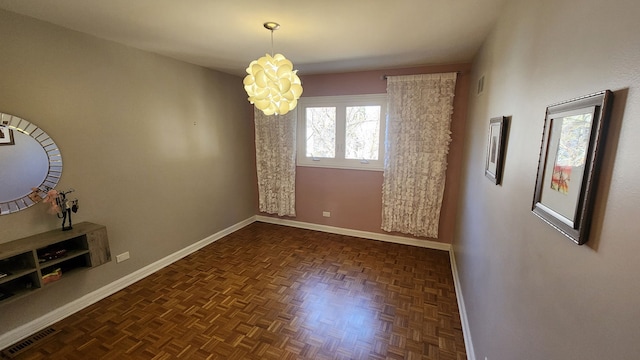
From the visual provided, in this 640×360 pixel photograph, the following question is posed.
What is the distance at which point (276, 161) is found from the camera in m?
4.33

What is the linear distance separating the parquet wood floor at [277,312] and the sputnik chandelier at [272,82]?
6.02 ft

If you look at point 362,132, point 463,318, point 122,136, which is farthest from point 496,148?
point 122,136

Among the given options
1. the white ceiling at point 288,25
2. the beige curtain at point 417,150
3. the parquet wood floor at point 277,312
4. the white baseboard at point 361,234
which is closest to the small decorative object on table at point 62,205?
the parquet wood floor at point 277,312

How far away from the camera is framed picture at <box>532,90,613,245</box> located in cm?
66

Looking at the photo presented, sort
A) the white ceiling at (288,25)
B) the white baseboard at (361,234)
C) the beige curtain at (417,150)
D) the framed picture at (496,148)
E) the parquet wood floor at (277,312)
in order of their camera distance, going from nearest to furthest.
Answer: the framed picture at (496,148) < the white ceiling at (288,25) < the parquet wood floor at (277,312) < the beige curtain at (417,150) < the white baseboard at (361,234)

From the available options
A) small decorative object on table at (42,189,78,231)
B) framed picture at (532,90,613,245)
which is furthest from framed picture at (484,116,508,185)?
small decorative object on table at (42,189,78,231)

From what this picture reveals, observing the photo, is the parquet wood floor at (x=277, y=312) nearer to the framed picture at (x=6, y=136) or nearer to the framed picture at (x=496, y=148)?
the framed picture at (x=496, y=148)

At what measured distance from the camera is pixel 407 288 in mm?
2754

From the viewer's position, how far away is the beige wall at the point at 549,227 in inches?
21.9

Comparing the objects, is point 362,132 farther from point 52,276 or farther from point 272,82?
point 52,276

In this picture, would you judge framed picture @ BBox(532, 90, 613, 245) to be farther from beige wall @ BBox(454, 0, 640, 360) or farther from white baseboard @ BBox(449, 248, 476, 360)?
white baseboard @ BBox(449, 248, 476, 360)

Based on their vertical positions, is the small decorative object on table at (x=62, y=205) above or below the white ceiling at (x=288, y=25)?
below

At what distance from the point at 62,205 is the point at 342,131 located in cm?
318

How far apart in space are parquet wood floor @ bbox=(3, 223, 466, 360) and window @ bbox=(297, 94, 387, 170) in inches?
55.0
